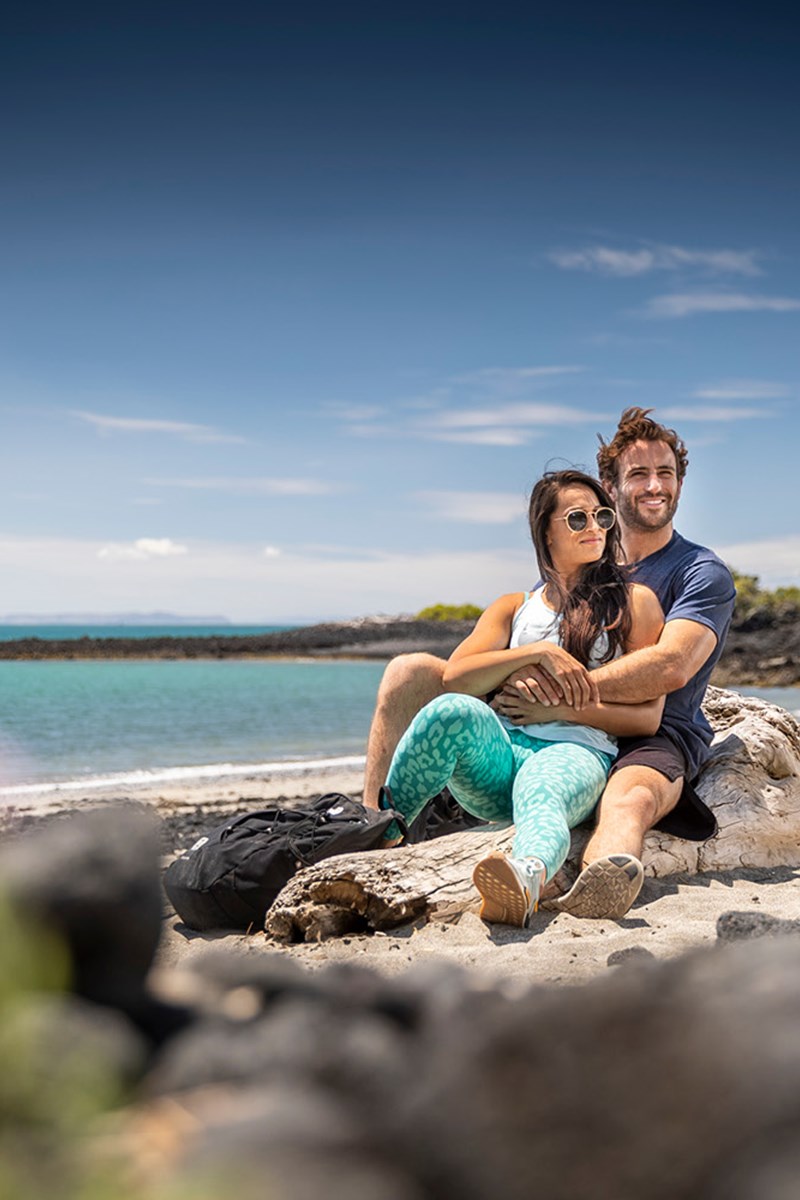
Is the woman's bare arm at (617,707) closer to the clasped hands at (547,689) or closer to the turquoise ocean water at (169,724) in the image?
the clasped hands at (547,689)

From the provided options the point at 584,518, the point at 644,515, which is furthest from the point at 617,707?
the point at 644,515

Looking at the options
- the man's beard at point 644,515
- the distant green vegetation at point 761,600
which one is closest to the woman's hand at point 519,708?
the man's beard at point 644,515

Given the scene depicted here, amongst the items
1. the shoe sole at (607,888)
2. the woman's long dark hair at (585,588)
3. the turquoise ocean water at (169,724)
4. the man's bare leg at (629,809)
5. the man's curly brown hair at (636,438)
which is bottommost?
the turquoise ocean water at (169,724)

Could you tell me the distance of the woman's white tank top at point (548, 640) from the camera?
17.9 feet

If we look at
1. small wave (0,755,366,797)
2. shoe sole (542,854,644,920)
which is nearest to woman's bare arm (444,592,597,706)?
shoe sole (542,854,644,920)

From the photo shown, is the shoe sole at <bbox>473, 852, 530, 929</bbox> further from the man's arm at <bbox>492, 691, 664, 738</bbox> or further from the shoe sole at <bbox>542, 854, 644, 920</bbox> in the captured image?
the man's arm at <bbox>492, 691, 664, 738</bbox>

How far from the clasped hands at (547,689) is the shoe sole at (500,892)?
1.09 meters

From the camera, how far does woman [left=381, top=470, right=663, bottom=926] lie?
5191 millimetres

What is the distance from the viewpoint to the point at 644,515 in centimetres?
602

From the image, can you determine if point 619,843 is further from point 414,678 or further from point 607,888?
point 414,678

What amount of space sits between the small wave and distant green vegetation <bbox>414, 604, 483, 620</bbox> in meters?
67.3

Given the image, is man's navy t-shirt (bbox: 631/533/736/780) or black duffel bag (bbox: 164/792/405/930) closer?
black duffel bag (bbox: 164/792/405/930)

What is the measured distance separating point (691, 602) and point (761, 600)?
57392 mm

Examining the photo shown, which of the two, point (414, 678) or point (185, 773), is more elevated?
point (414, 678)
